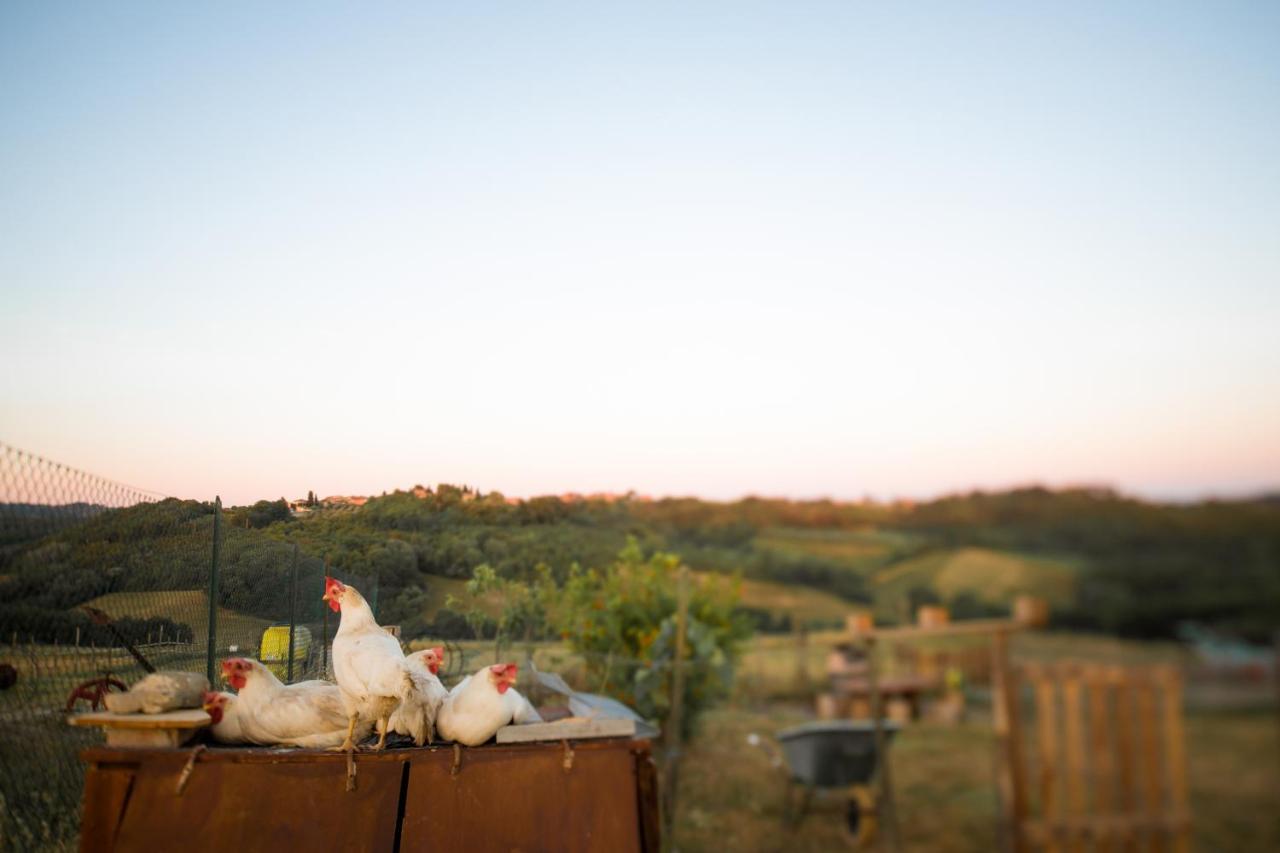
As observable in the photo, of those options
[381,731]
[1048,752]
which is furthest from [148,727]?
[1048,752]

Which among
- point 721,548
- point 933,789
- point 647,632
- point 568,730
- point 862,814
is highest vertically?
point 721,548

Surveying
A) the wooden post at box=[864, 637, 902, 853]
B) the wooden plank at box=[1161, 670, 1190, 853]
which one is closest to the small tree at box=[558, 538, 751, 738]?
the wooden post at box=[864, 637, 902, 853]

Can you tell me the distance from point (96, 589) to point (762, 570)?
6499 millimetres

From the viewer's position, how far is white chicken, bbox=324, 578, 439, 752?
8.56 ft

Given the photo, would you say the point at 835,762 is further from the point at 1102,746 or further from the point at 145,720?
the point at 145,720

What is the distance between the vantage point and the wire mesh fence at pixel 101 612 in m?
3.29

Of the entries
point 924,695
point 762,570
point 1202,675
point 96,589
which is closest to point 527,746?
point 96,589

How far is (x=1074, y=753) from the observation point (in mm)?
4785

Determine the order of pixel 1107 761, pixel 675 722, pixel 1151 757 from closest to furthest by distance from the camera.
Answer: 1. pixel 1151 757
2. pixel 1107 761
3. pixel 675 722

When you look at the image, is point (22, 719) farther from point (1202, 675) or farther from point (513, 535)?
point (1202, 675)

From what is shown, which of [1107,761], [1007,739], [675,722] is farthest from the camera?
[675,722]

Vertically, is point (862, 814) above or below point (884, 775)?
below

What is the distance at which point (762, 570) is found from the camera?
896 centimetres

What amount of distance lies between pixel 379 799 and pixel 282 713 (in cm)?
39
